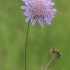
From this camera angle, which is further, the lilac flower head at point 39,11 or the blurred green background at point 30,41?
the blurred green background at point 30,41

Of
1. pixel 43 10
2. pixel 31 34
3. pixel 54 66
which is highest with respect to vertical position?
pixel 43 10

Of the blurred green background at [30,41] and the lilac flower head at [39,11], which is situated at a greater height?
the lilac flower head at [39,11]

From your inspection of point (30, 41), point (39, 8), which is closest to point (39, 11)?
point (39, 8)

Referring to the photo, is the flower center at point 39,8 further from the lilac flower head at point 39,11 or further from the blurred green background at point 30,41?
the blurred green background at point 30,41

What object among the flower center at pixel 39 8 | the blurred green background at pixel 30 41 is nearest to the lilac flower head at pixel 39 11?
the flower center at pixel 39 8

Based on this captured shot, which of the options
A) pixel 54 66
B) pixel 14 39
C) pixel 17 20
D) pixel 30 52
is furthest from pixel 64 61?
pixel 17 20

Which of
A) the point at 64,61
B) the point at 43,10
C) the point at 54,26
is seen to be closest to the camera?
the point at 43,10

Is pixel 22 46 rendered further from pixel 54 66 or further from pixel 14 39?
pixel 54 66

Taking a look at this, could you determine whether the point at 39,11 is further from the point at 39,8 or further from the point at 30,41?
the point at 30,41
